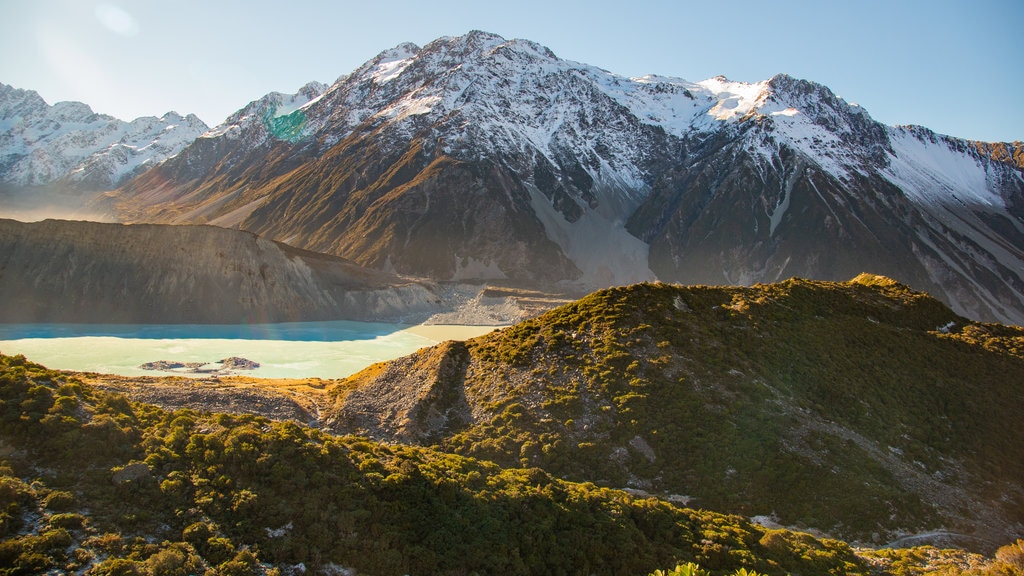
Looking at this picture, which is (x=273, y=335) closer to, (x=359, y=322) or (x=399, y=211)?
(x=359, y=322)

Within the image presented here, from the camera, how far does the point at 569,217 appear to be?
185000 mm

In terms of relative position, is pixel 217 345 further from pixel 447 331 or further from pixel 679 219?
pixel 679 219

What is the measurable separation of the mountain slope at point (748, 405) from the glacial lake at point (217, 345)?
26.0 metres

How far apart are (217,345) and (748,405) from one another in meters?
57.3

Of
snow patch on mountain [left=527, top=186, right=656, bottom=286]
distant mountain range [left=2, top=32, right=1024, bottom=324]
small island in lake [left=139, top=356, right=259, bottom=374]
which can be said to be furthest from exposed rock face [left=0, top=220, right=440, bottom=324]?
snow patch on mountain [left=527, top=186, right=656, bottom=286]

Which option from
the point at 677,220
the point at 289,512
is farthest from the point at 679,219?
the point at 289,512

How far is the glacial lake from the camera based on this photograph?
51.4 meters

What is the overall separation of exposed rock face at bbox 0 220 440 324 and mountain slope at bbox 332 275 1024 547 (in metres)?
58.5

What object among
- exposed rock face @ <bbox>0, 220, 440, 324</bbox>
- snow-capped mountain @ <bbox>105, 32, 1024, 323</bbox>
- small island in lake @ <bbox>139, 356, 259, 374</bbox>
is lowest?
small island in lake @ <bbox>139, 356, 259, 374</bbox>

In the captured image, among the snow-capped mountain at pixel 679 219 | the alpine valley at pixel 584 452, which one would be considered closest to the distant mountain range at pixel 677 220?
the snow-capped mountain at pixel 679 219

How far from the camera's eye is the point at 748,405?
82.0ft

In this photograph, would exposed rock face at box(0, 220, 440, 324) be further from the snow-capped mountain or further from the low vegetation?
the low vegetation

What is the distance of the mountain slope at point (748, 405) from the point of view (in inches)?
846

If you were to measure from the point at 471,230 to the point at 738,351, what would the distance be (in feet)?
469
